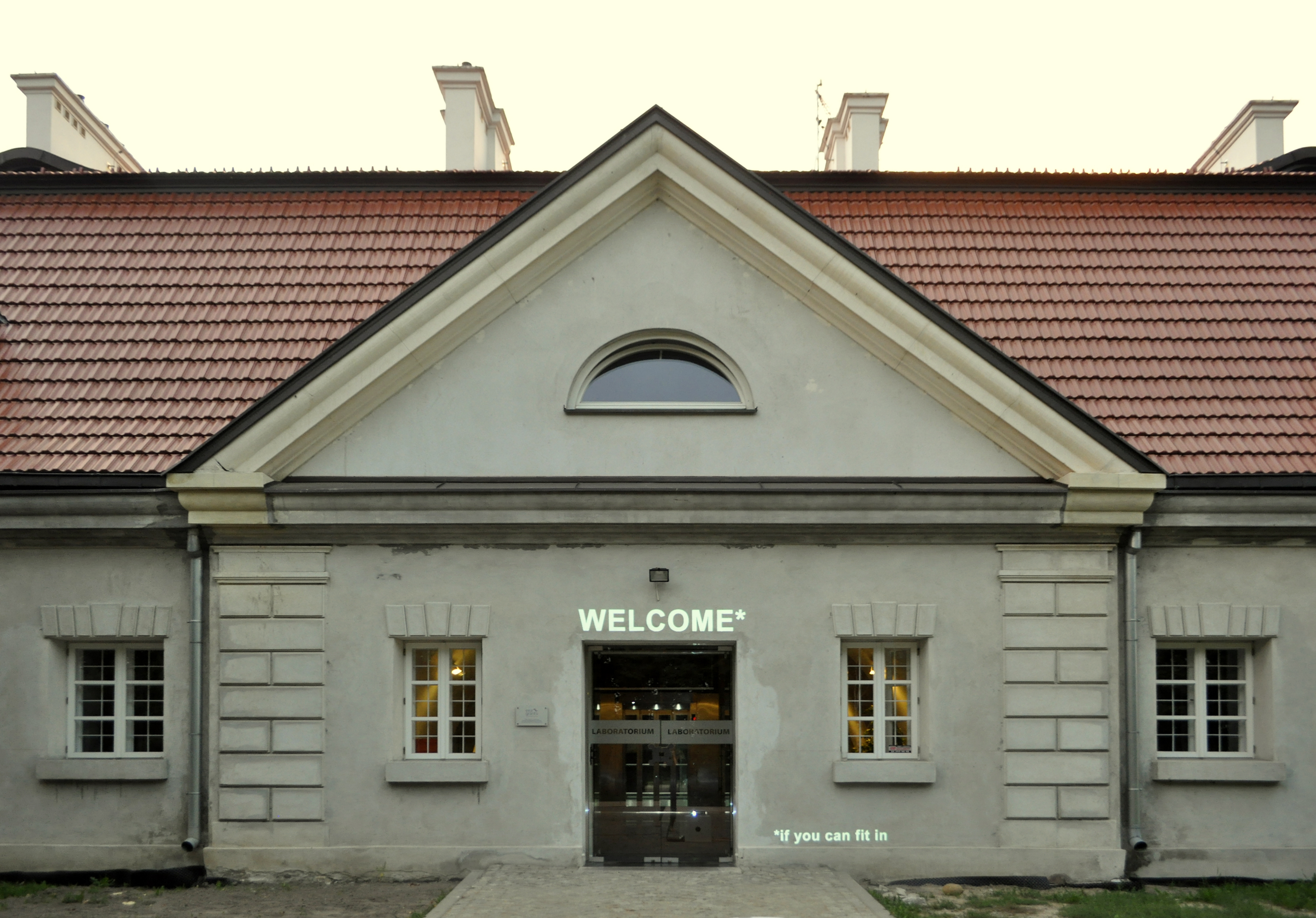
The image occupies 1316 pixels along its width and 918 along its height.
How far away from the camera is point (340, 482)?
11.2m

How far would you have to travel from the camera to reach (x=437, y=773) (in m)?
11.1

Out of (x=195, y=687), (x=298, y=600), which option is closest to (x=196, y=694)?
(x=195, y=687)

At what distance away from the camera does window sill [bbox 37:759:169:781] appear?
36.8 feet

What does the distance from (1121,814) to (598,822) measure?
537cm

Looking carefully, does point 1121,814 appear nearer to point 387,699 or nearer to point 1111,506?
point 1111,506

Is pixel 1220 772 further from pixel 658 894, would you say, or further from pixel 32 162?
pixel 32 162

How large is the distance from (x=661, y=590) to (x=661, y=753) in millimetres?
1805

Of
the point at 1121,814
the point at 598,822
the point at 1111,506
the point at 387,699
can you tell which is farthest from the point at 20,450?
the point at 1121,814

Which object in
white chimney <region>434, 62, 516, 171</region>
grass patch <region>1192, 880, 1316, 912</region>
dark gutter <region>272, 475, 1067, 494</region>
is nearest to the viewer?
grass patch <region>1192, 880, 1316, 912</region>

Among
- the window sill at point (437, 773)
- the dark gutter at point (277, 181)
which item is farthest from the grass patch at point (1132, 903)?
the dark gutter at point (277, 181)

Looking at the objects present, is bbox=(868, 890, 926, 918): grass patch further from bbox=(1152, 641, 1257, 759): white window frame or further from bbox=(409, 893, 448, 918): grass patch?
bbox=(409, 893, 448, 918): grass patch

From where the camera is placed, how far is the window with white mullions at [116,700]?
1158 cm

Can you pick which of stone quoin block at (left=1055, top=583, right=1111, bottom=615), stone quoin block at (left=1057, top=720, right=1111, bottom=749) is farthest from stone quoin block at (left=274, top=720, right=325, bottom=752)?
stone quoin block at (left=1055, top=583, right=1111, bottom=615)

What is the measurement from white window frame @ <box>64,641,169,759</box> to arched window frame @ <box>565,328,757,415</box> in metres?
5.17
